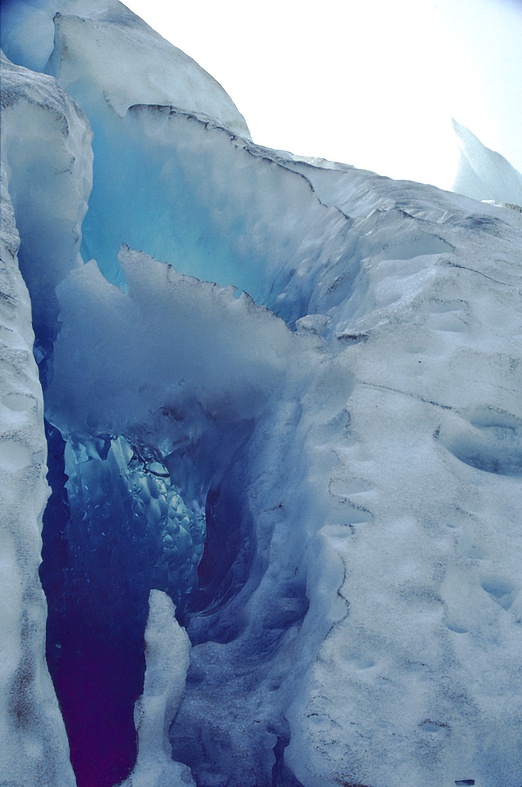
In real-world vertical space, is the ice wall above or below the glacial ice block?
above

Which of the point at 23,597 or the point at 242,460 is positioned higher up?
the point at 23,597

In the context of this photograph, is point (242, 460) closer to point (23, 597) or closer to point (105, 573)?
point (105, 573)

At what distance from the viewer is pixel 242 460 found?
2.13 metres

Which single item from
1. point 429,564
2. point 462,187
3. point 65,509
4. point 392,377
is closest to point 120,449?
point 65,509

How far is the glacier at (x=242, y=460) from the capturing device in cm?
124

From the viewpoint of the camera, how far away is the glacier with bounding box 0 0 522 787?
1237 mm

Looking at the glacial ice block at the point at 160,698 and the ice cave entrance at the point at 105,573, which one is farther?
the ice cave entrance at the point at 105,573

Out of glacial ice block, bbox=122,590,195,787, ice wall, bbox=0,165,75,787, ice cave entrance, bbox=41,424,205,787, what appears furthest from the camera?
ice cave entrance, bbox=41,424,205,787

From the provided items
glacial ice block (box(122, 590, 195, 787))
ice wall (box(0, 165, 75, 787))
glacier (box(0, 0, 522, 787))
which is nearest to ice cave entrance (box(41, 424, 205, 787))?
glacier (box(0, 0, 522, 787))

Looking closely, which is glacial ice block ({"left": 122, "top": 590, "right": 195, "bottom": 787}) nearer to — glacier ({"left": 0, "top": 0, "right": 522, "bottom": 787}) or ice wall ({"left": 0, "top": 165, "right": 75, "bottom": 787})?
glacier ({"left": 0, "top": 0, "right": 522, "bottom": 787})

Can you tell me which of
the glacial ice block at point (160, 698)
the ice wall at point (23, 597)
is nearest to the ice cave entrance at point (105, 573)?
the glacial ice block at point (160, 698)

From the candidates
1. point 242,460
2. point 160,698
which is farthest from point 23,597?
point 242,460

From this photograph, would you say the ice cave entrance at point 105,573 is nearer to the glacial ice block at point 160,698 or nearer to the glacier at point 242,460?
the glacier at point 242,460

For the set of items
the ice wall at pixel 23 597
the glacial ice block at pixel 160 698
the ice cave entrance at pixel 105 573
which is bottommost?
the ice cave entrance at pixel 105 573
